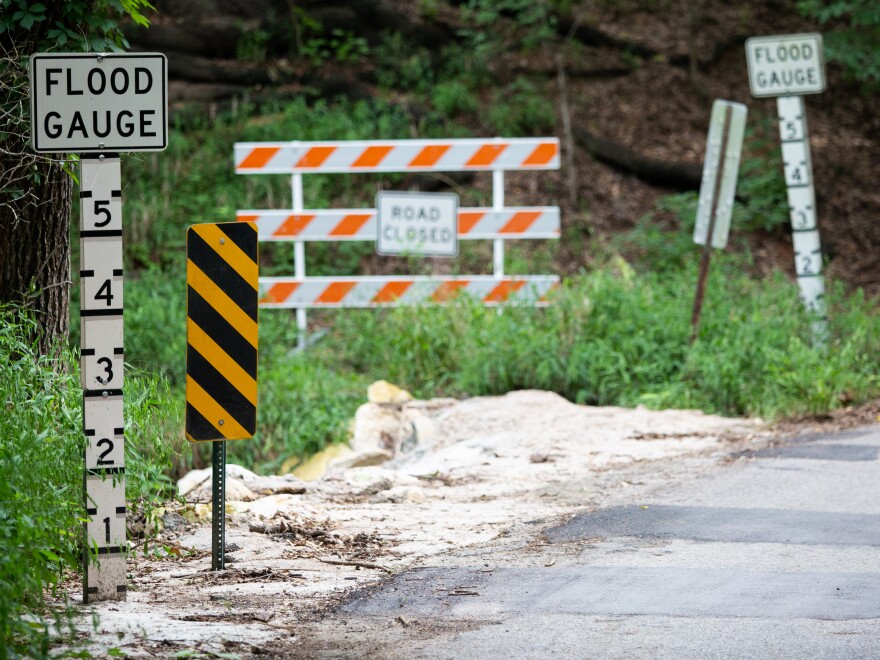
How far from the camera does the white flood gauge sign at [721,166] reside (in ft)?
36.7

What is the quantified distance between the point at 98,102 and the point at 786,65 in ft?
27.9

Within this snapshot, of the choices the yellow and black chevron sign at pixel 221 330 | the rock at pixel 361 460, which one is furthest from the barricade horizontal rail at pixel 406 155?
the yellow and black chevron sign at pixel 221 330

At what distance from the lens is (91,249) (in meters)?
5.29

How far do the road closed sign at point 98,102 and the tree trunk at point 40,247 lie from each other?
1.48 m

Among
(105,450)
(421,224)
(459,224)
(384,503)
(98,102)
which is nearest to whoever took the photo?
(105,450)

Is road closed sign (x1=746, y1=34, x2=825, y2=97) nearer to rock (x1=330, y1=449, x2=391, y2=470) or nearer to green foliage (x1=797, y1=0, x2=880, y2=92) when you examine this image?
green foliage (x1=797, y1=0, x2=880, y2=92)

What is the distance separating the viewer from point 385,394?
10.9 meters

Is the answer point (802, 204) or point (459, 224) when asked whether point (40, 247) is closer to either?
point (459, 224)

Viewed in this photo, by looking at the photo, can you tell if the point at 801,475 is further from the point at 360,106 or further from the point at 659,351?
the point at 360,106

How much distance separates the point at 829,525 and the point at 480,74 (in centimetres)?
1482

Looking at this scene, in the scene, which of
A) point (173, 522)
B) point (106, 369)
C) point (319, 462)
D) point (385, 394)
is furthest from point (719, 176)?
point (106, 369)

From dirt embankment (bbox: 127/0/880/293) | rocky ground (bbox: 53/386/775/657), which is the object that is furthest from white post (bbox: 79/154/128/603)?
dirt embankment (bbox: 127/0/880/293)

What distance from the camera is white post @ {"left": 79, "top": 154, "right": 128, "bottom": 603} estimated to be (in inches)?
205

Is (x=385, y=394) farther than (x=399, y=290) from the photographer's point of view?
No
